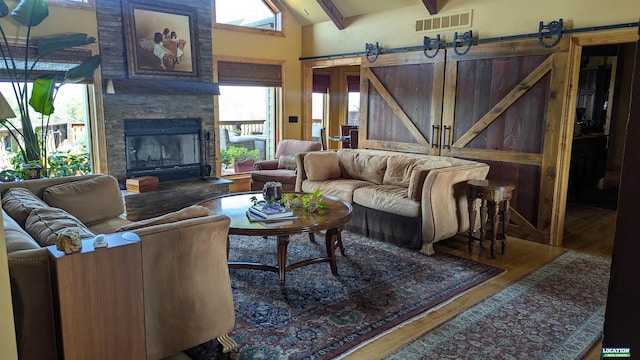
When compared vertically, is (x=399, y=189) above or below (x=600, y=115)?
below

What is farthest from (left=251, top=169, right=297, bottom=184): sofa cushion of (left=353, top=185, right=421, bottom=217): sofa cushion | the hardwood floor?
the hardwood floor

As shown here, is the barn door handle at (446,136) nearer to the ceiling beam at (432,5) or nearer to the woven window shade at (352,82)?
the ceiling beam at (432,5)

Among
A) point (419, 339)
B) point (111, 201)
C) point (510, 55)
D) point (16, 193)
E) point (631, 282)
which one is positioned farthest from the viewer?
point (510, 55)

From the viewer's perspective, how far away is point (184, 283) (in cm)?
226

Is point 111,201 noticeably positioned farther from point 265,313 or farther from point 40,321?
point 40,321

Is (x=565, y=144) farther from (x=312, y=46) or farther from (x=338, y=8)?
(x=312, y=46)

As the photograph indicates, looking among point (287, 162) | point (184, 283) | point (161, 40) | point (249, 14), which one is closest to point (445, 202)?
point (184, 283)

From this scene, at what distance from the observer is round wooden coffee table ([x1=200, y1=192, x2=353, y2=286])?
315 cm

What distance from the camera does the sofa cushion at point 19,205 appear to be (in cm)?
260

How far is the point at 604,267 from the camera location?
397cm

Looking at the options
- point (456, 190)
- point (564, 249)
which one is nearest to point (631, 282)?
point (456, 190)

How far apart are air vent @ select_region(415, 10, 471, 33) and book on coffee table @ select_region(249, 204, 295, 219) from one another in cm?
332

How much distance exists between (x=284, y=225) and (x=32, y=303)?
67.6 inches

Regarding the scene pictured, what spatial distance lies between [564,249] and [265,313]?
10.7 feet
